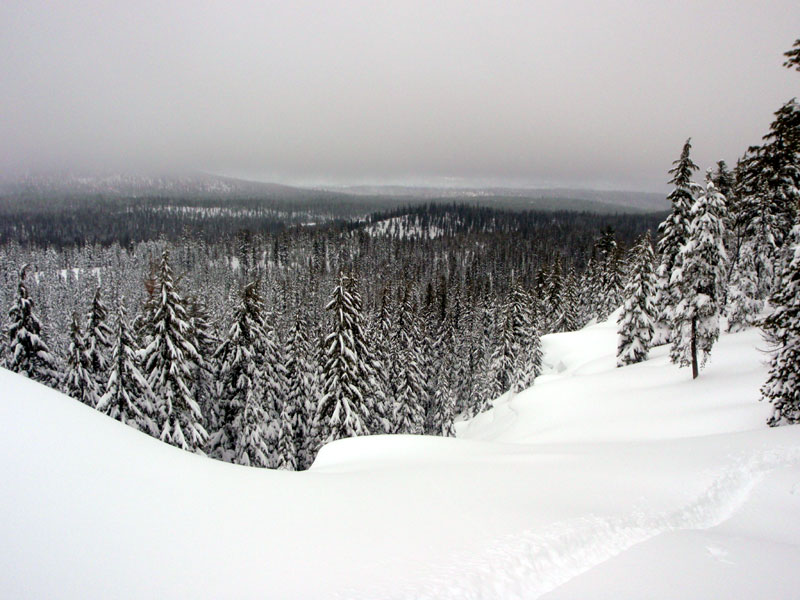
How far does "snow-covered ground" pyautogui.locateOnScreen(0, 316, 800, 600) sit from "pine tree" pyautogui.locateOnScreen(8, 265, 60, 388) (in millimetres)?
17124

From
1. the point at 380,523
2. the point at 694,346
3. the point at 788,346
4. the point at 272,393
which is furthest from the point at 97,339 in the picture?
the point at 694,346

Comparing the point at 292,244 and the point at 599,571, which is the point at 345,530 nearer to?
the point at 599,571

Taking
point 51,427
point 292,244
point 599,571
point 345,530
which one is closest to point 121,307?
point 51,427

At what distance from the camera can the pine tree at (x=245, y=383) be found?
71.5 ft

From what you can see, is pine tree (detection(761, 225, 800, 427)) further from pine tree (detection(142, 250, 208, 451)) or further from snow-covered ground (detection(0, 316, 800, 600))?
pine tree (detection(142, 250, 208, 451))

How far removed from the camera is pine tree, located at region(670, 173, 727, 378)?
19.0m

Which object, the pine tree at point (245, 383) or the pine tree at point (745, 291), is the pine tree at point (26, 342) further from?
the pine tree at point (745, 291)

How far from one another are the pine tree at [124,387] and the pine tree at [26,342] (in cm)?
547

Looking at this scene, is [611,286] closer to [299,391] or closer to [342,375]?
[299,391]

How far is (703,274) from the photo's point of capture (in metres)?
19.5

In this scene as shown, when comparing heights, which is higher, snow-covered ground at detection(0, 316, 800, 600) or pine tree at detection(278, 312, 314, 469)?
snow-covered ground at detection(0, 316, 800, 600)

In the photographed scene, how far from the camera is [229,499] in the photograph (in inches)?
233

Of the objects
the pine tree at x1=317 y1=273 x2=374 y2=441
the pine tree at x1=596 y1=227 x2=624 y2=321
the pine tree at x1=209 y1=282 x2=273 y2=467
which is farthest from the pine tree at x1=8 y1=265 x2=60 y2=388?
the pine tree at x1=596 y1=227 x2=624 y2=321

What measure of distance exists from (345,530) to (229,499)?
6.09 ft
